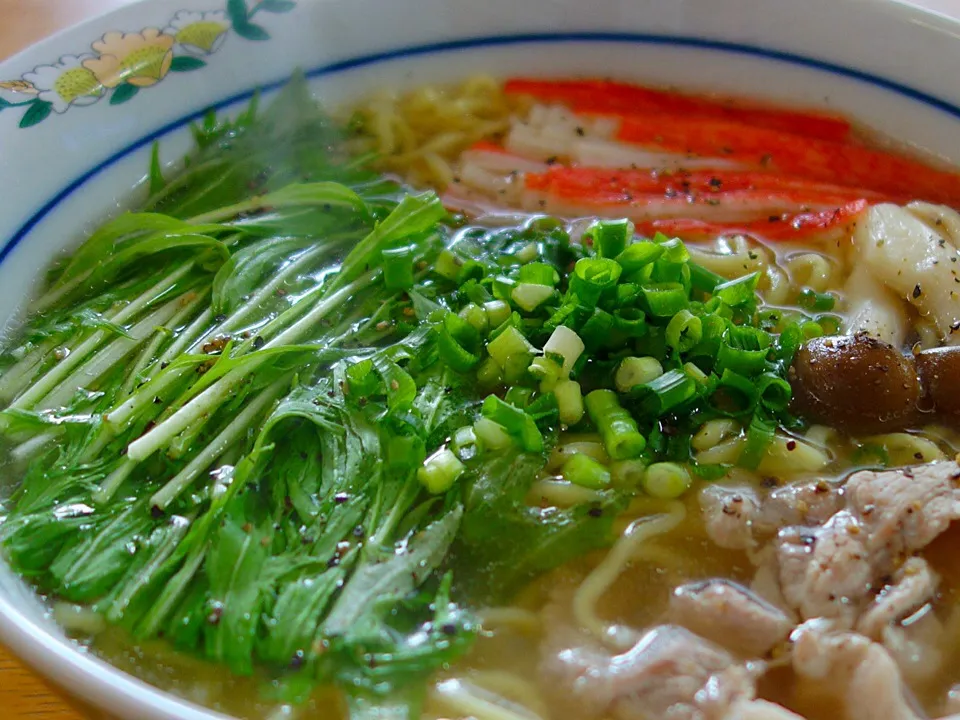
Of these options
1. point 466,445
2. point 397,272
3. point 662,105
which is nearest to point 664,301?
point 466,445

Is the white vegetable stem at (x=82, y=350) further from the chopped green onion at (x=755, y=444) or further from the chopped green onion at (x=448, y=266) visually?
the chopped green onion at (x=755, y=444)

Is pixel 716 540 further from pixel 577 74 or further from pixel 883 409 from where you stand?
pixel 577 74

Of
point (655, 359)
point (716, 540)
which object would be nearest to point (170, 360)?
point (655, 359)

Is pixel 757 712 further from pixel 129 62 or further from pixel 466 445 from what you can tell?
pixel 129 62

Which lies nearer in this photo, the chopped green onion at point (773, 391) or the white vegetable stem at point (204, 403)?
the white vegetable stem at point (204, 403)

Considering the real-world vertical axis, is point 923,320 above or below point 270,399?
above

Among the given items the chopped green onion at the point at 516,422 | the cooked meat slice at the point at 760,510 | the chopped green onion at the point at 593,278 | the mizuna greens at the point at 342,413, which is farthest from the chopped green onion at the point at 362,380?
the cooked meat slice at the point at 760,510

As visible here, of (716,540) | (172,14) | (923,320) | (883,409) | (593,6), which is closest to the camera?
(716,540)
